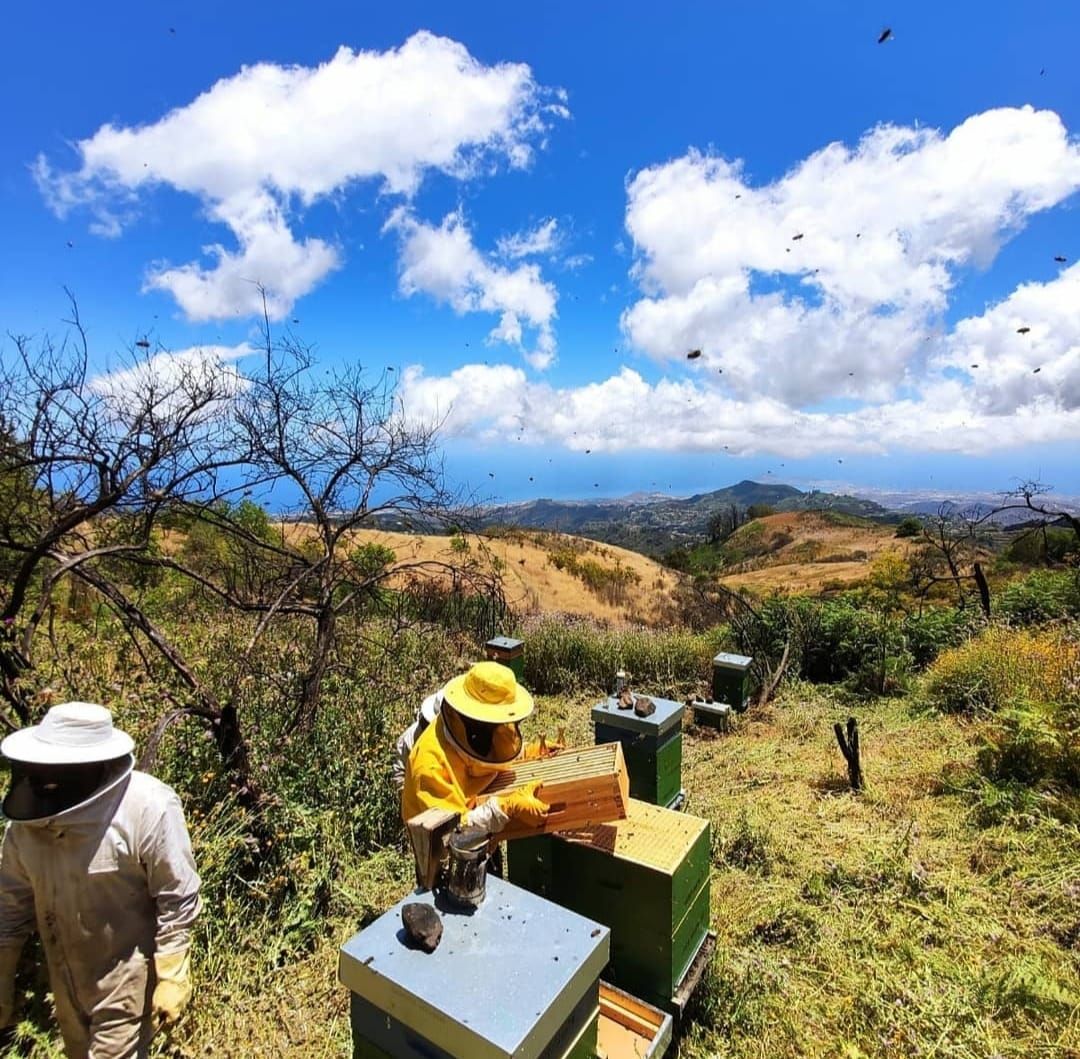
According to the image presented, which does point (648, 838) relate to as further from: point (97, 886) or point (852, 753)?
point (852, 753)

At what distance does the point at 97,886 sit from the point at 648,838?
7.21 ft

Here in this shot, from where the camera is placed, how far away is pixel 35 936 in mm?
2801

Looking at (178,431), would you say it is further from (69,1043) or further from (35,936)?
(69,1043)

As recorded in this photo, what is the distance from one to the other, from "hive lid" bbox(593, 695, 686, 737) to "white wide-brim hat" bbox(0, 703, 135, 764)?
123 inches

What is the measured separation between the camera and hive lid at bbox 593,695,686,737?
429 centimetres

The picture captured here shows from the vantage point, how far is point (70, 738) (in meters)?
2.03

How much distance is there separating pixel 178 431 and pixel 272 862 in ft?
A: 9.86

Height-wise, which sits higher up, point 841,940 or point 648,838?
point 648,838

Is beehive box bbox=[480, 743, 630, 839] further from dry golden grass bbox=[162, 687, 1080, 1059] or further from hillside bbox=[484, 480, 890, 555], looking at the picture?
hillside bbox=[484, 480, 890, 555]

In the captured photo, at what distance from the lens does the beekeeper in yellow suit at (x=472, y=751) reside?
8.79ft

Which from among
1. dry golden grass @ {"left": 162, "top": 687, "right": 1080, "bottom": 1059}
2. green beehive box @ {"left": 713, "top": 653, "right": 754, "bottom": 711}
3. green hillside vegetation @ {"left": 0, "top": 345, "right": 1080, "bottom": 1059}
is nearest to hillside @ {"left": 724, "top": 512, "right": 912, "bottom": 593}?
green beehive box @ {"left": 713, "top": 653, "right": 754, "bottom": 711}

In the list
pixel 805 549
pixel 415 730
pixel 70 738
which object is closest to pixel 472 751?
pixel 415 730

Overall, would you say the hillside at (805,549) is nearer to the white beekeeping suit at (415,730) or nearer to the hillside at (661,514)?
the hillside at (661,514)

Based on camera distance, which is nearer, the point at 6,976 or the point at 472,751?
the point at 6,976
